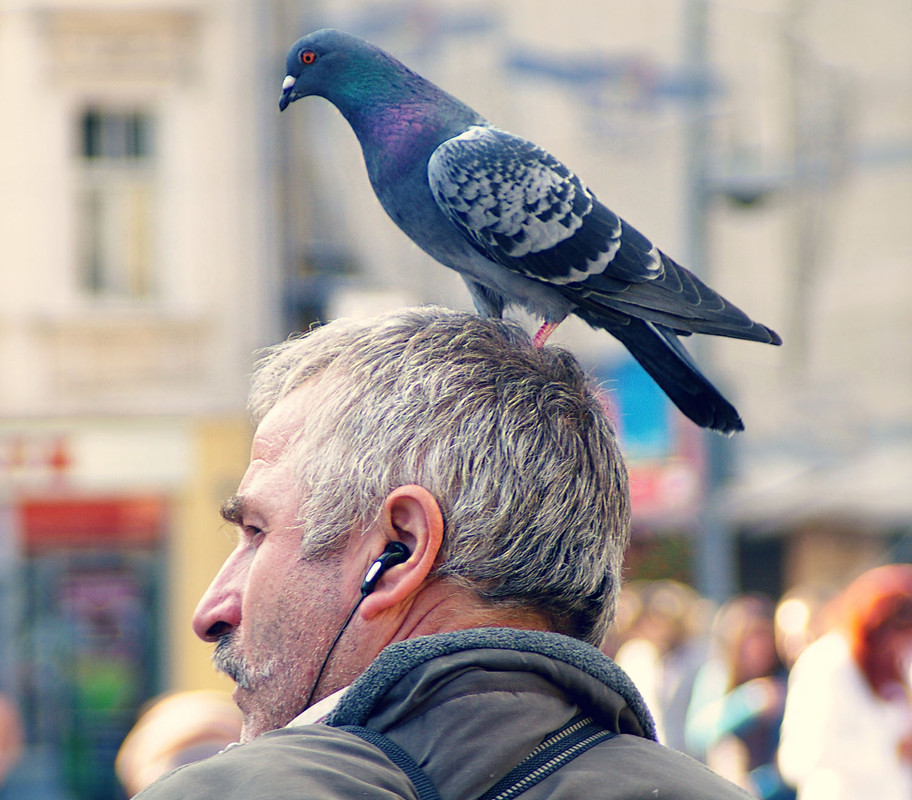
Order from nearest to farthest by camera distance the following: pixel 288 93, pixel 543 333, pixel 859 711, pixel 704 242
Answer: pixel 543 333, pixel 288 93, pixel 859 711, pixel 704 242

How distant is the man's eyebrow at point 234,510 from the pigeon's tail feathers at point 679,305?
508 mm

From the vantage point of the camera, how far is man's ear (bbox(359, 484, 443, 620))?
1.32 meters

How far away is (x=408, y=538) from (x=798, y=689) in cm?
316

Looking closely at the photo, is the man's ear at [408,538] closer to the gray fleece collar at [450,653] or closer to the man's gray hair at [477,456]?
the man's gray hair at [477,456]

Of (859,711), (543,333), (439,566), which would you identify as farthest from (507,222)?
(859,711)

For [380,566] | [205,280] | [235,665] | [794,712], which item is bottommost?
[794,712]

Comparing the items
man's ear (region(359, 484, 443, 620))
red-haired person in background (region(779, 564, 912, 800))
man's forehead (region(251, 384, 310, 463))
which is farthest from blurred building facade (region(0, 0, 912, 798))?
man's ear (region(359, 484, 443, 620))

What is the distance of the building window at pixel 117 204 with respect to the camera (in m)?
11.8

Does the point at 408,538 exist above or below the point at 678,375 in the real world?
below

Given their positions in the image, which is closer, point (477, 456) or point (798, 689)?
point (477, 456)

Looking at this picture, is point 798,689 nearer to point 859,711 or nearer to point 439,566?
point 859,711

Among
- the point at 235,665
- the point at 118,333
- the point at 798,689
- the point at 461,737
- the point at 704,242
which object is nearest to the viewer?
the point at 461,737

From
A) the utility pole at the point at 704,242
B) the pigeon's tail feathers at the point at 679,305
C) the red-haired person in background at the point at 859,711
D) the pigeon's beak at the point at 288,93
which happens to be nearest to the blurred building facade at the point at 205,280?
the utility pole at the point at 704,242

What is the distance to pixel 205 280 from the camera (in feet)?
38.6
